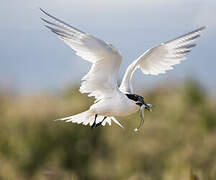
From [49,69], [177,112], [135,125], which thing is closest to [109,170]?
[135,125]

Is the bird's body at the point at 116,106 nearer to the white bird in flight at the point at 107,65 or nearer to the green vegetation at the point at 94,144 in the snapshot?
the white bird in flight at the point at 107,65

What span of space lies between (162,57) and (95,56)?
1.18 meters

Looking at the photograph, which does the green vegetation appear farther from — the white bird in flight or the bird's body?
the bird's body

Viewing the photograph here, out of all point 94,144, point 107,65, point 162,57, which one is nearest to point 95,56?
point 107,65

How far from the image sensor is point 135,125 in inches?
755

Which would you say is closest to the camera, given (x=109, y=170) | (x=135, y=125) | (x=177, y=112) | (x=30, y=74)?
(x=109, y=170)

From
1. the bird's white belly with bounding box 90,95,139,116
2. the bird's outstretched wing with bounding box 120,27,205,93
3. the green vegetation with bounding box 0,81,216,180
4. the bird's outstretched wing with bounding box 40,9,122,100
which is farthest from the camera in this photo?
the green vegetation with bounding box 0,81,216,180

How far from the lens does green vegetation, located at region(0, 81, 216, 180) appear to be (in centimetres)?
1548

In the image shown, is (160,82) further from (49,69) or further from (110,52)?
(49,69)

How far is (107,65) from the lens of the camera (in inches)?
271

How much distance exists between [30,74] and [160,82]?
Answer: 135978mm

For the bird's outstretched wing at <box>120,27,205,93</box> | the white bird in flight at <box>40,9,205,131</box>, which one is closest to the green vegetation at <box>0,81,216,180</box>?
the bird's outstretched wing at <box>120,27,205,93</box>

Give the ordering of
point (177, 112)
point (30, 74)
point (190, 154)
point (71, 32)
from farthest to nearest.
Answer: point (30, 74)
point (177, 112)
point (190, 154)
point (71, 32)

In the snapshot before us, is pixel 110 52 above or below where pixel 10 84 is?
above
